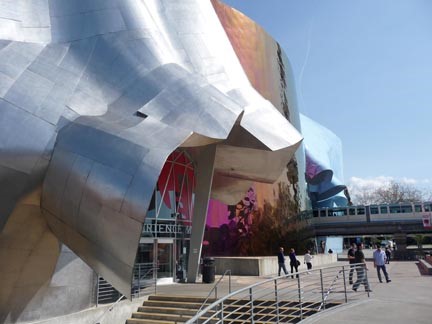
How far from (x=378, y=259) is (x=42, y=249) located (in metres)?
13.2

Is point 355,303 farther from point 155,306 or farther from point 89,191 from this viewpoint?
point 89,191

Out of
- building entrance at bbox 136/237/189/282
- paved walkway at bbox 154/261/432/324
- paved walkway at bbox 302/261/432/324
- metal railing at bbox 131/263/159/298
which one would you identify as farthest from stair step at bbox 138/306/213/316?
building entrance at bbox 136/237/189/282

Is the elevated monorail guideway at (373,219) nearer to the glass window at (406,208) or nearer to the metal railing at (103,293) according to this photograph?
the glass window at (406,208)

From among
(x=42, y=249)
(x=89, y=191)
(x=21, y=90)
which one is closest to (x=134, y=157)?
(x=89, y=191)

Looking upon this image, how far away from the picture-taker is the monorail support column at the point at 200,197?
44.5 ft

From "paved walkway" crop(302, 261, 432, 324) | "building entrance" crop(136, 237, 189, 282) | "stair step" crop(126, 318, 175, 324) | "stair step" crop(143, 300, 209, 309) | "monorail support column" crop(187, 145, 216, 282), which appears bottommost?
"stair step" crop(126, 318, 175, 324)

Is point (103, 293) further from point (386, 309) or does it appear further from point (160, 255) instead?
point (386, 309)

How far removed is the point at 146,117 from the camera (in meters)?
6.74

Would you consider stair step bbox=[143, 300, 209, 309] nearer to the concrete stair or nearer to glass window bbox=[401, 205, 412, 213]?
the concrete stair

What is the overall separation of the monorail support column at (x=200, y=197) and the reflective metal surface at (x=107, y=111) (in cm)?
384

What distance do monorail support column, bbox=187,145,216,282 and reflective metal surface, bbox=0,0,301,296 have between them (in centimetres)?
384

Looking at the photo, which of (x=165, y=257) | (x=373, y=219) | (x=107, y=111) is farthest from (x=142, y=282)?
(x=373, y=219)

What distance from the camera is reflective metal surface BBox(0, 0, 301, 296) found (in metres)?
5.44

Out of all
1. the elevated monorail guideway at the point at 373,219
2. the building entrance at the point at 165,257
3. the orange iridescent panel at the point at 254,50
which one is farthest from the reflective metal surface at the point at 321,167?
the building entrance at the point at 165,257
